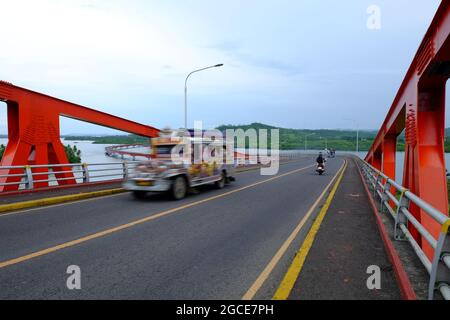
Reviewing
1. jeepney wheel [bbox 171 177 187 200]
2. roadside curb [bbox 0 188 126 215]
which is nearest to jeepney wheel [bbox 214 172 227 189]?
jeepney wheel [bbox 171 177 187 200]

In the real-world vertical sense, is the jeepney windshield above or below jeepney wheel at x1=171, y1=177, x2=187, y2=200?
above

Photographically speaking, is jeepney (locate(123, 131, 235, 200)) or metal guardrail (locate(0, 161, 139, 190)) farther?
metal guardrail (locate(0, 161, 139, 190))

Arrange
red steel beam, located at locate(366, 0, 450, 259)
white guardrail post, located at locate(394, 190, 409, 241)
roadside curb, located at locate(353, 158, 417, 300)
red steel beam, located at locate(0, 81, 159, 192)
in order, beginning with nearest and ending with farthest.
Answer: roadside curb, located at locate(353, 158, 417, 300) → white guardrail post, located at locate(394, 190, 409, 241) → red steel beam, located at locate(366, 0, 450, 259) → red steel beam, located at locate(0, 81, 159, 192)

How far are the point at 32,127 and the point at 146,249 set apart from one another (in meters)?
12.2

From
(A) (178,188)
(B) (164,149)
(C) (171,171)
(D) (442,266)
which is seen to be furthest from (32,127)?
(D) (442,266)

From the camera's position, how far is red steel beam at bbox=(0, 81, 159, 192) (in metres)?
14.7

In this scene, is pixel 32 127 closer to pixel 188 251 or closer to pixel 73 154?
pixel 188 251

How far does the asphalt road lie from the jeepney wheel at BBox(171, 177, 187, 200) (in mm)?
1549

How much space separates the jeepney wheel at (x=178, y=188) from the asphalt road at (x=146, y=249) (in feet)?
5.08

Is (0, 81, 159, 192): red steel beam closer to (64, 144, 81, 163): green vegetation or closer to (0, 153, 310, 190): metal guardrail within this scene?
(0, 153, 310, 190): metal guardrail

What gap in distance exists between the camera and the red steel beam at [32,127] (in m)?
14.7

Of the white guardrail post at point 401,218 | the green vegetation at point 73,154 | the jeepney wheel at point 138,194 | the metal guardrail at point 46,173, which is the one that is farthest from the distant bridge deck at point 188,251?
the green vegetation at point 73,154

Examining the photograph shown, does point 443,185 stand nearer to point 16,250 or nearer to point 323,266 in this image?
point 323,266

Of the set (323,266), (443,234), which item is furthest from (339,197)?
(443,234)
